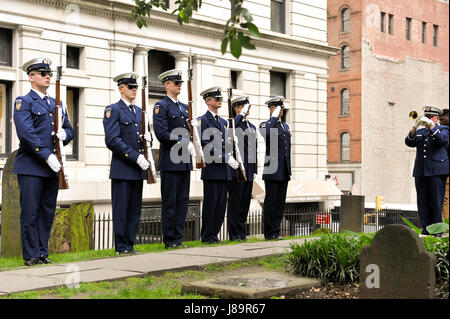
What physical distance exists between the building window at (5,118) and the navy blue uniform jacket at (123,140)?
34.9ft

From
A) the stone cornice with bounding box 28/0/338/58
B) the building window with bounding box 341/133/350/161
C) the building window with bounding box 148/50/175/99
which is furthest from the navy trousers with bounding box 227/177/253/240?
the building window with bounding box 341/133/350/161

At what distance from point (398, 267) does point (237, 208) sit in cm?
694

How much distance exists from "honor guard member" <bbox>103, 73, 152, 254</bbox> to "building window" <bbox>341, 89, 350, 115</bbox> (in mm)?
43539

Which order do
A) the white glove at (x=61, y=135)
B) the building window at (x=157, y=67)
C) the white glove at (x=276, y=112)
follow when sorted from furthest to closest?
the building window at (x=157, y=67), the white glove at (x=276, y=112), the white glove at (x=61, y=135)

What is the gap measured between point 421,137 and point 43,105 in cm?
766

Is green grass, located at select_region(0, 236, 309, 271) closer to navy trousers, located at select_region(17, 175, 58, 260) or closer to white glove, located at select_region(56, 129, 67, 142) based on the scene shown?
navy trousers, located at select_region(17, 175, 58, 260)

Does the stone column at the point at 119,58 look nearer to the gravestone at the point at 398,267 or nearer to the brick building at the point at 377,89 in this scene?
the gravestone at the point at 398,267

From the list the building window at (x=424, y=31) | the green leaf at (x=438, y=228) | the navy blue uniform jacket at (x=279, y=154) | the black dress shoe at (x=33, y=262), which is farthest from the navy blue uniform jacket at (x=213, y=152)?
the building window at (x=424, y=31)

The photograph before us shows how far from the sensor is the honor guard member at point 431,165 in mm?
13586

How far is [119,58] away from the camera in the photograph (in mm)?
22359

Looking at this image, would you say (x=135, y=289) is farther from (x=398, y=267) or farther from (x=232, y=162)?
(x=232, y=162)

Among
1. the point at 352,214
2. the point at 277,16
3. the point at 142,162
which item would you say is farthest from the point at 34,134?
the point at 277,16
